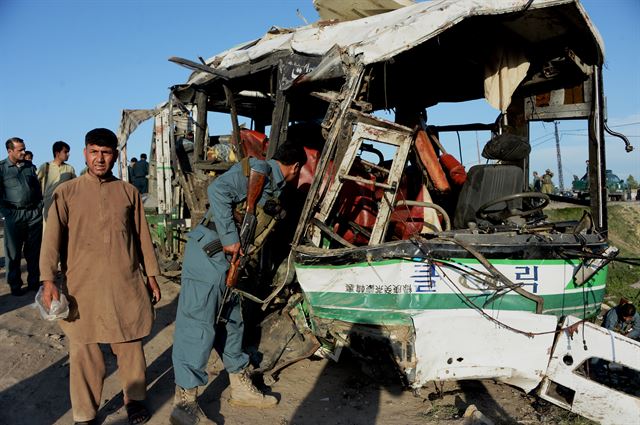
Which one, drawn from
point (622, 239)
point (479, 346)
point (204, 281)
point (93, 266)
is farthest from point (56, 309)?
point (622, 239)

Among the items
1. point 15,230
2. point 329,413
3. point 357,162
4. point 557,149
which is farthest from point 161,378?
point 557,149

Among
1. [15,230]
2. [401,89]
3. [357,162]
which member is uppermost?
[401,89]

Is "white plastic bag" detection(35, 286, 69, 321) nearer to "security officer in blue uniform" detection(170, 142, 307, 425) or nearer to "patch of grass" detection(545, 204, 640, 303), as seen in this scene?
"security officer in blue uniform" detection(170, 142, 307, 425)

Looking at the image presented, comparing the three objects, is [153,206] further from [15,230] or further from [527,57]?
[527,57]

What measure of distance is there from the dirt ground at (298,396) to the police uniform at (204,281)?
47 cm

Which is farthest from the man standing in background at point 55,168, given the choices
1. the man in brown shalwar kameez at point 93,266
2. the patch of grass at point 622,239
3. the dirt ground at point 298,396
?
the patch of grass at point 622,239

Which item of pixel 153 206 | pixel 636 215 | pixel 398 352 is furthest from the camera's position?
pixel 636 215

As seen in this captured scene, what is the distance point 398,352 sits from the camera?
11.5 feet

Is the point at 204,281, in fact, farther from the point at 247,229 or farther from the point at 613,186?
the point at 613,186

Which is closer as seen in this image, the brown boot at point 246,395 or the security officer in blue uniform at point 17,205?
the brown boot at point 246,395

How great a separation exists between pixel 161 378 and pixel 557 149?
101 ft

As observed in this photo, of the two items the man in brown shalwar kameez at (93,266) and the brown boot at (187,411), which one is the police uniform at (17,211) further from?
the brown boot at (187,411)

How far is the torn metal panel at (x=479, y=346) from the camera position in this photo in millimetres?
3371

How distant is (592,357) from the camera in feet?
11.1
